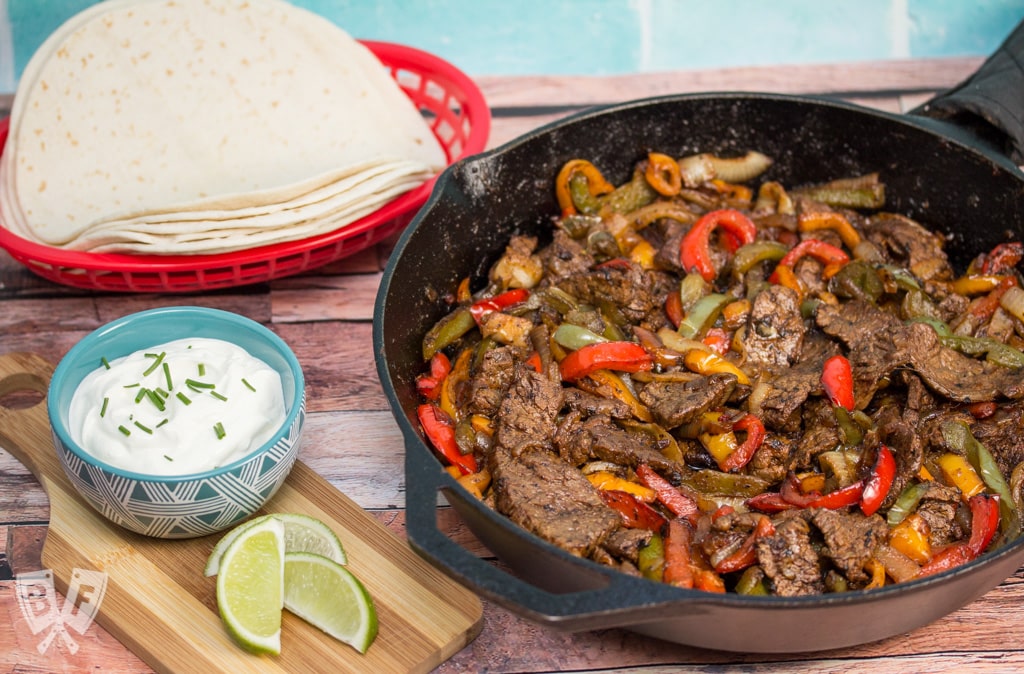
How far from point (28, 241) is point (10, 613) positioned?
1422mm

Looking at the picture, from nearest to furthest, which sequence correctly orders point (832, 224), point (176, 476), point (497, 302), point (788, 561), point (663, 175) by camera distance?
point (788, 561) < point (176, 476) < point (497, 302) < point (832, 224) < point (663, 175)

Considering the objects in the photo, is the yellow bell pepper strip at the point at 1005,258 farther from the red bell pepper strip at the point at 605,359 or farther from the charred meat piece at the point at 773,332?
the red bell pepper strip at the point at 605,359

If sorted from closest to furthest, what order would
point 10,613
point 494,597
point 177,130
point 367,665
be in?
point 494,597
point 367,665
point 10,613
point 177,130

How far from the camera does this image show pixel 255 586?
123 inches

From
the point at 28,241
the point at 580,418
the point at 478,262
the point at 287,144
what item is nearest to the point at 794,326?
the point at 580,418

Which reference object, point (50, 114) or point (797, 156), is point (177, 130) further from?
point (797, 156)

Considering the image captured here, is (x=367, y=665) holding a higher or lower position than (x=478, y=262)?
lower

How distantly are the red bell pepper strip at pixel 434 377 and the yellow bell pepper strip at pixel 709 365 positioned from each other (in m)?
0.84

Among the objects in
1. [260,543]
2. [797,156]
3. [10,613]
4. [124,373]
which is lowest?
[10,613]

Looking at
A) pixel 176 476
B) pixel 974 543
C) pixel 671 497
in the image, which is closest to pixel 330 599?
pixel 176 476

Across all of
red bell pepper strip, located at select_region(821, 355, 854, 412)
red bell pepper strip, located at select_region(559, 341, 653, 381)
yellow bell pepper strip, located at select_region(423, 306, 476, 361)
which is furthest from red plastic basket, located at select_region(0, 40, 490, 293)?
red bell pepper strip, located at select_region(821, 355, 854, 412)

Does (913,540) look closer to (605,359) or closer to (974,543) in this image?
(974,543)

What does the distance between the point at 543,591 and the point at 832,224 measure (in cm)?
226

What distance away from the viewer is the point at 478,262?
13.8 feet
